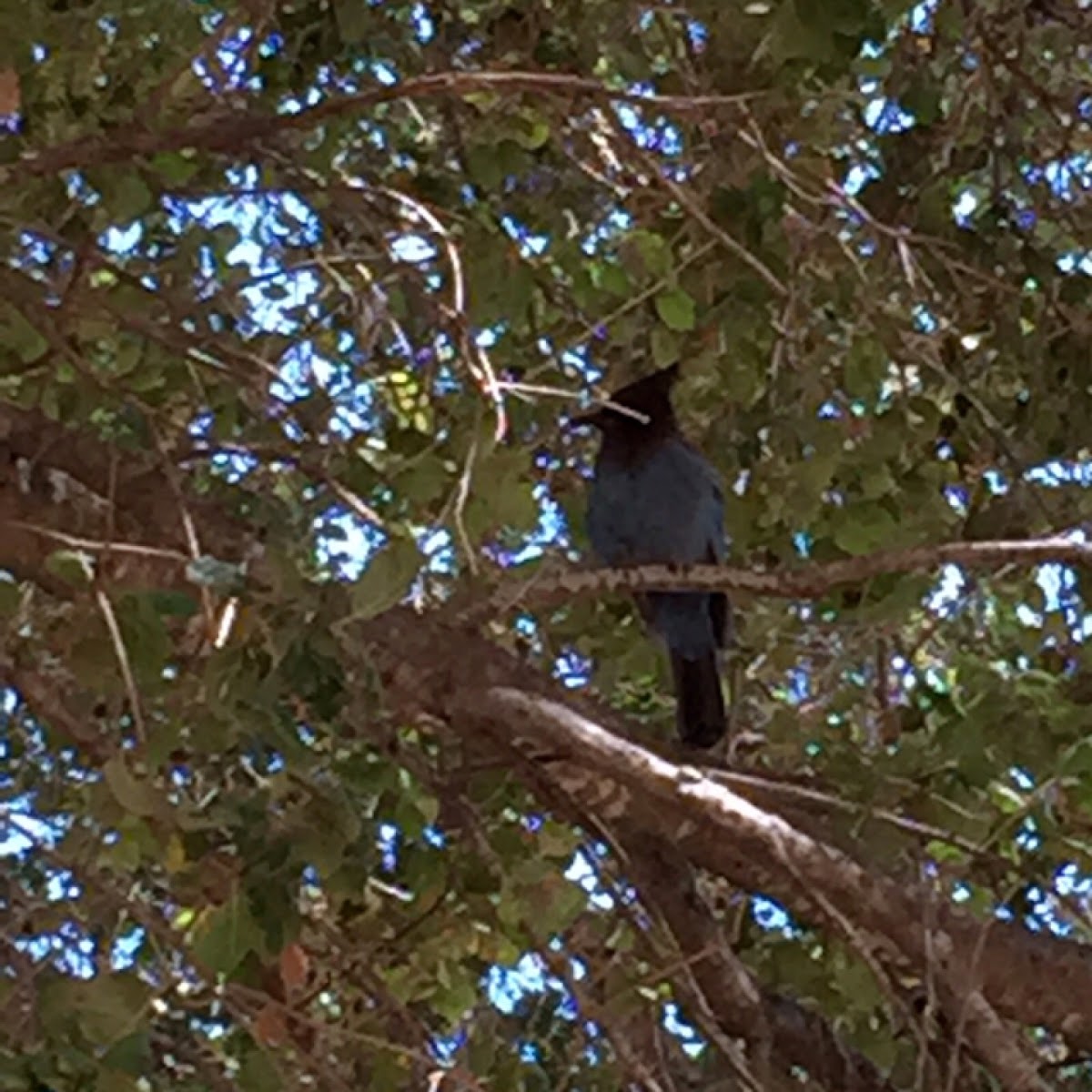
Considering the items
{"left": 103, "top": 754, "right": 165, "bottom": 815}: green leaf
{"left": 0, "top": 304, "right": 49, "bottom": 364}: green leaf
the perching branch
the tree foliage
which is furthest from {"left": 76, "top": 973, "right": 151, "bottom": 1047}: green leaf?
{"left": 0, "top": 304, "right": 49, "bottom": 364}: green leaf

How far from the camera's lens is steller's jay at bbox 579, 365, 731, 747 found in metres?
4.55

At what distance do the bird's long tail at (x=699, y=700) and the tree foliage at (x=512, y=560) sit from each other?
0.07 meters

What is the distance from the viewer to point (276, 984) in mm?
2787

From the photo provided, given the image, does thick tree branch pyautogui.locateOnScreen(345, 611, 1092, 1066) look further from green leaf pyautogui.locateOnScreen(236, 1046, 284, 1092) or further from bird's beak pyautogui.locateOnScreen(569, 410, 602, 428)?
bird's beak pyautogui.locateOnScreen(569, 410, 602, 428)

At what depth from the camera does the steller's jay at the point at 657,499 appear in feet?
14.9

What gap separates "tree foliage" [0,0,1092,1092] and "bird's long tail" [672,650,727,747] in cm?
7

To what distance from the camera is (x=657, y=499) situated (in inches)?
189

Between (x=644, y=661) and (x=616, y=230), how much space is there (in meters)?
0.79

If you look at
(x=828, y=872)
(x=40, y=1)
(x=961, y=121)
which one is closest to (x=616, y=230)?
(x=961, y=121)

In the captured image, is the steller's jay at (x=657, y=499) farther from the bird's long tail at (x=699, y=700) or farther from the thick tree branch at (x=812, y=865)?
the thick tree branch at (x=812, y=865)

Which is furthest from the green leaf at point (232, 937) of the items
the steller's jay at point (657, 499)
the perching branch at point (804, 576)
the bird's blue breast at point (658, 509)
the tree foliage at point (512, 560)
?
the bird's blue breast at point (658, 509)

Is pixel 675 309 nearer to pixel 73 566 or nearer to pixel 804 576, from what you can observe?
pixel 804 576

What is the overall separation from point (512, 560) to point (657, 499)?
59 centimetres

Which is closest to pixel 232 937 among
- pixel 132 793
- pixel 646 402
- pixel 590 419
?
pixel 132 793
